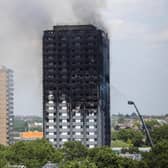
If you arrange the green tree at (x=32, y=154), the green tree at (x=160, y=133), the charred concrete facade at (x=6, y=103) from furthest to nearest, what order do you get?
1. the charred concrete facade at (x=6, y=103)
2. the green tree at (x=160, y=133)
3. the green tree at (x=32, y=154)

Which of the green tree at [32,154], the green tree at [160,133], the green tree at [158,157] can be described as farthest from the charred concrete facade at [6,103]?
the green tree at [158,157]

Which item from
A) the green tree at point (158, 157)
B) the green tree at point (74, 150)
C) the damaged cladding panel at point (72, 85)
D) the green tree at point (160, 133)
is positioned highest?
the damaged cladding panel at point (72, 85)

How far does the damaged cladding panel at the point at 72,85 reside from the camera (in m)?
38.4

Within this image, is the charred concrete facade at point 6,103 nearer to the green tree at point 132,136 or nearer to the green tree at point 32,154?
the green tree at point 132,136

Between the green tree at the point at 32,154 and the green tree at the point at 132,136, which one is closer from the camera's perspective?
the green tree at the point at 32,154

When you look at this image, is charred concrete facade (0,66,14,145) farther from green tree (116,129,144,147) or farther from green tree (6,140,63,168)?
green tree (6,140,63,168)

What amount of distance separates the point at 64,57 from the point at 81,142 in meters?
5.29

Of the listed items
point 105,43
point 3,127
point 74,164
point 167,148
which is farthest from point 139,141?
point 74,164

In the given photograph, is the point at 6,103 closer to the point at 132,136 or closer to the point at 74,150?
the point at 132,136

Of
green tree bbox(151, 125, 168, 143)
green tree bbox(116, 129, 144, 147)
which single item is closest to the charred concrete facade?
green tree bbox(116, 129, 144, 147)

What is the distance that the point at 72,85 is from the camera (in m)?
39.2

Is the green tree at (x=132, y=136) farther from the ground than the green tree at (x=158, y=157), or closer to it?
farther from the ground

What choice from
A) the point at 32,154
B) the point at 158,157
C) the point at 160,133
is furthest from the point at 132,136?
the point at 158,157

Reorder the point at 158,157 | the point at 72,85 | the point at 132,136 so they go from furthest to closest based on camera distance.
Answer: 1. the point at 132,136
2. the point at 72,85
3. the point at 158,157
